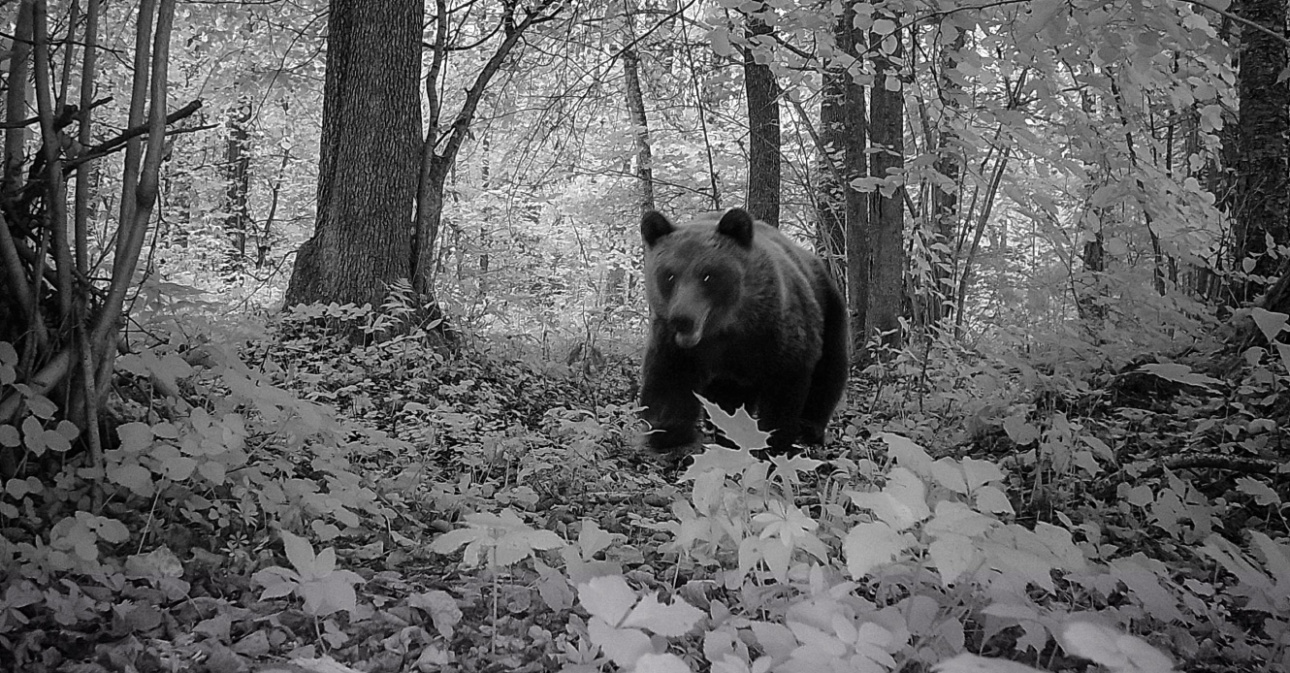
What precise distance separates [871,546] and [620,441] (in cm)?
440

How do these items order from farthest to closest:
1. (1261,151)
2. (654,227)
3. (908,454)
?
(654,227) → (1261,151) → (908,454)

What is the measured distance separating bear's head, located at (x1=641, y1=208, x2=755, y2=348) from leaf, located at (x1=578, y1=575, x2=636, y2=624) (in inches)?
156

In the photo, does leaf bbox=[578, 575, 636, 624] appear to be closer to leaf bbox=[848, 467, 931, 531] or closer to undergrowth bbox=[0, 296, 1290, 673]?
undergrowth bbox=[0, 296, 1290, 673]

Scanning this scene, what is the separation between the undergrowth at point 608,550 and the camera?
221 centimetres

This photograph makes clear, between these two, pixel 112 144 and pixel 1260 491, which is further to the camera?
pixel 1260 491

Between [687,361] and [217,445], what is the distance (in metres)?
3.83

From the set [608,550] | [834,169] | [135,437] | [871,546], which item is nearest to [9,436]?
[135,437]

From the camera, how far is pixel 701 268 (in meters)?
6.09

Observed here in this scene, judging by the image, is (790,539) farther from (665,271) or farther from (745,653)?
(665,271)

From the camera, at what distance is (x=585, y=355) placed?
32.8 feet

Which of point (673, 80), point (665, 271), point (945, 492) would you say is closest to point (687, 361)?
point (665, 271)

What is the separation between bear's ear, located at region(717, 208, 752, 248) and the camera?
6180 millimetres

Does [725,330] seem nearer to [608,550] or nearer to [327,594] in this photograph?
[608,550]

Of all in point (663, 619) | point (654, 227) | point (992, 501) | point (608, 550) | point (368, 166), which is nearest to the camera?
point (663, 619)
